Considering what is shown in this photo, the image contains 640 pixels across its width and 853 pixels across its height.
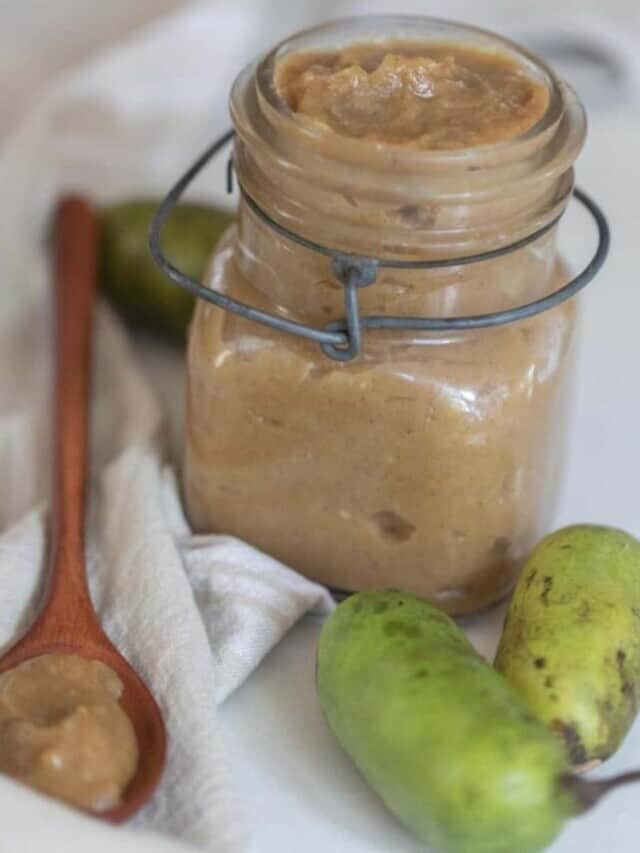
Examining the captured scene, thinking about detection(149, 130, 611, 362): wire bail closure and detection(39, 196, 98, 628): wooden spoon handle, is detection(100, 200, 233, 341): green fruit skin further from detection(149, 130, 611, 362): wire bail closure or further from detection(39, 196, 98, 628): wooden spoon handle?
detection(149, 130, 611, 362): wire bail closure

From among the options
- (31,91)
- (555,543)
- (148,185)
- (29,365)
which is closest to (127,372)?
(29,365)

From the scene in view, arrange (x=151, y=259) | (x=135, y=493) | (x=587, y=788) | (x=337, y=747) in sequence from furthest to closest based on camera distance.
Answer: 1. (x=151, y=259)
2. (x=135, y=493)
3. (x=337, y=747)
4. (x=587, y=788)

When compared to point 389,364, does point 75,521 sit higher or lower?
lower

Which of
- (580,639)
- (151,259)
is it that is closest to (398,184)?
(580,639)

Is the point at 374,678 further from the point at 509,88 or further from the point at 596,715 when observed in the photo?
the point at 509,88

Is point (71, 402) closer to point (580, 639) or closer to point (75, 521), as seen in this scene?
point (75, 521)

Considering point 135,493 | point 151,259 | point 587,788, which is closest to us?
point 587,788
